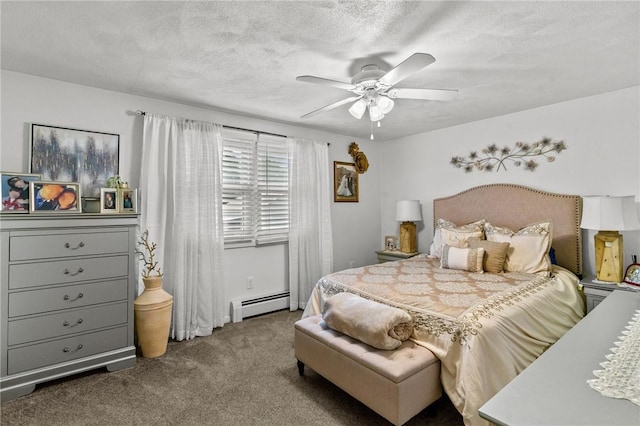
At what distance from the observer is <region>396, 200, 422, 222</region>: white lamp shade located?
14.3 feet

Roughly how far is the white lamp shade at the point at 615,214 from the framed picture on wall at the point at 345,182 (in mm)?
2839

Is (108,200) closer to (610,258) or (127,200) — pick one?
(127,200)

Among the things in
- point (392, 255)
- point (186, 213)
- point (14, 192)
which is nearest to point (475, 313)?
point (392, 255)

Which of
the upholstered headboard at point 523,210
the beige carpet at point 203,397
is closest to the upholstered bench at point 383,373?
the beige carpet at point 203,397

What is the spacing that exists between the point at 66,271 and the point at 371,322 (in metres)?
2.29

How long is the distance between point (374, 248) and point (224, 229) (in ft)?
8.38

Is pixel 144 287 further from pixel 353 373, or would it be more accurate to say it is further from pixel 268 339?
pixel 353 373

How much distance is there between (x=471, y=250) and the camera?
3.10 metres

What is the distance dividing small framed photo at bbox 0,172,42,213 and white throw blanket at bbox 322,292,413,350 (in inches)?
94.0

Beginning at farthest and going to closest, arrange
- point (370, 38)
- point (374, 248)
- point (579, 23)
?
1. point (374, 248)
2. point (370, 38)
3. point (579, 23)

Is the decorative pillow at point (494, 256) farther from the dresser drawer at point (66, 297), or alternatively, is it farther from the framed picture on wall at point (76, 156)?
the framed picture on wall at point (76, 156)

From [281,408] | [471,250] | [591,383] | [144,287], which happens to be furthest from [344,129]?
[591,383]

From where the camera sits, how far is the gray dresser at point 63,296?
215cm

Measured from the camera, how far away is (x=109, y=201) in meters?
2.66
